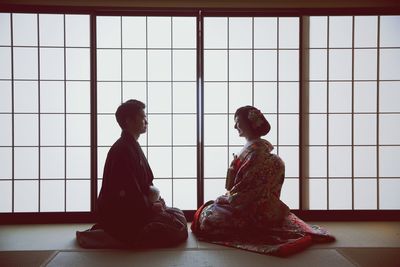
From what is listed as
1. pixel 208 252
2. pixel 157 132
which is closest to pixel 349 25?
pixel 157 132

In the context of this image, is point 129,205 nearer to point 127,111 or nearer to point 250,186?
point 127,111

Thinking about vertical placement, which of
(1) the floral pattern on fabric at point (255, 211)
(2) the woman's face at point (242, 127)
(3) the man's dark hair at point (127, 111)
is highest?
(3) the man's dark hair at point (127, 111)

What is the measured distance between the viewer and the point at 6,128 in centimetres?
459

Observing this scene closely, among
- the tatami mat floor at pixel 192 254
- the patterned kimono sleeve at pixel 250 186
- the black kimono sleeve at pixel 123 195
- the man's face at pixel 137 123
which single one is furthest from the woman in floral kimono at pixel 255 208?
the man's face at pixel 137 123

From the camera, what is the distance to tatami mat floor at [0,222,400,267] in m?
3.00

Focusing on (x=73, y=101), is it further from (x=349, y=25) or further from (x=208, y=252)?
(x=349, y=25)

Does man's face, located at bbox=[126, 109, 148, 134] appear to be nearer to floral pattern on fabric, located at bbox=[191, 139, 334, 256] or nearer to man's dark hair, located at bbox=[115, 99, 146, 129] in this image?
man's dark hair, located at bbox=[115, 99, 146, 129]

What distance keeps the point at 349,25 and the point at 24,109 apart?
399 cm

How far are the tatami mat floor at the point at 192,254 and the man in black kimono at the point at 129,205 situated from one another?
14 centimetres

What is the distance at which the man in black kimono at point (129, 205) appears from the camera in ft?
11.1

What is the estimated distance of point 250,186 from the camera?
3.64 m

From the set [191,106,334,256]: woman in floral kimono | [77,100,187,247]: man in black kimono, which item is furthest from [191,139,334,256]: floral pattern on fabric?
[77,100,187,247]: man in black kimono

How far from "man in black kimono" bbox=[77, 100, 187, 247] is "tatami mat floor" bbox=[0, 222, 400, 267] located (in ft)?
0.45

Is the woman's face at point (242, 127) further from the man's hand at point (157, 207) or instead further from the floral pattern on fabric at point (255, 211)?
the man's hand at point (157, 207)
